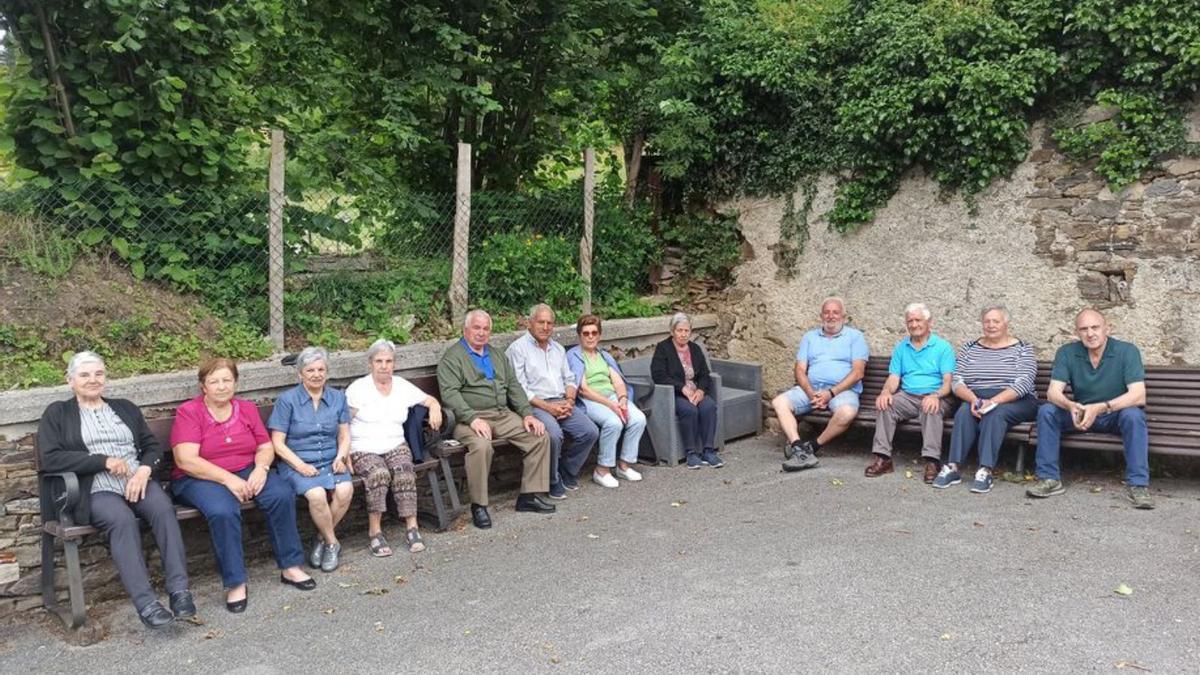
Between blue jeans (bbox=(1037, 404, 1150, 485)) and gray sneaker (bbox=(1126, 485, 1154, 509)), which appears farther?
blue jeans (bbox=(1037, 404, 1150, 485))

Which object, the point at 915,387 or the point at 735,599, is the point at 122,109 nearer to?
the point at 735,599

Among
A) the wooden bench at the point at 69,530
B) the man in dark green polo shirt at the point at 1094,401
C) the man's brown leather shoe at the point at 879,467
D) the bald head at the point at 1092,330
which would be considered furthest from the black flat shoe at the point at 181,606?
the bald head at the point at 1092,330

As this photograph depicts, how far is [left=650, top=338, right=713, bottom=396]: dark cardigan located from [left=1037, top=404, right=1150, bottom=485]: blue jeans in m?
2.21

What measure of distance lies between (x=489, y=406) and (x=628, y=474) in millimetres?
1117

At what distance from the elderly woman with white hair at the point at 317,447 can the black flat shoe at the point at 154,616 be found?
0.85m

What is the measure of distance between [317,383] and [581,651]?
207 cm

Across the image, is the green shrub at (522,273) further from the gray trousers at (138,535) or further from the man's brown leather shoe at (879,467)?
the gray trousers at (138,535)

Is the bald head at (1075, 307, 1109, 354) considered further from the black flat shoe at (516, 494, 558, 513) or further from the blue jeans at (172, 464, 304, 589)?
the blue jeans at (172, 464, 304, 589)

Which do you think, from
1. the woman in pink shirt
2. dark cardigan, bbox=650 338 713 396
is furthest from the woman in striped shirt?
the woman in pink shirt

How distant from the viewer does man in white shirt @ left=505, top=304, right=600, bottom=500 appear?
584 cm

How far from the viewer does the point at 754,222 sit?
777 cm

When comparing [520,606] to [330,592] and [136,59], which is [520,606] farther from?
[136,59]

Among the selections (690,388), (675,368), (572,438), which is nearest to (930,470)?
(690,388)

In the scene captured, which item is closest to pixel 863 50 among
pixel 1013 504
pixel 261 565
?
pixel 1013 504
